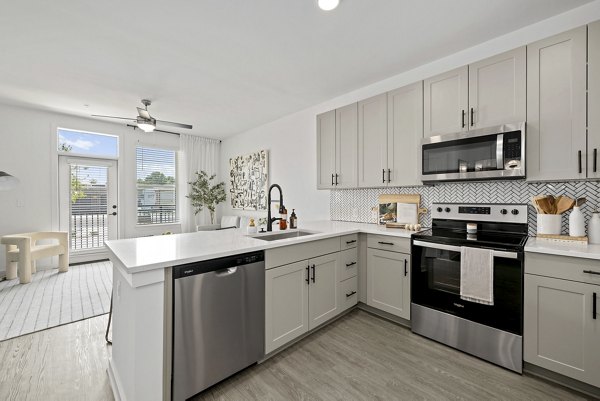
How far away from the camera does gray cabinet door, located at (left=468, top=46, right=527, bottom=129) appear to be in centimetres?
198

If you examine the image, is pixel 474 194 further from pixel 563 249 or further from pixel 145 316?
pixel 145 316

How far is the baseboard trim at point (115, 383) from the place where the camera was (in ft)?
4.99

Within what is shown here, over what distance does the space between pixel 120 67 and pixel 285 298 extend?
3.01m

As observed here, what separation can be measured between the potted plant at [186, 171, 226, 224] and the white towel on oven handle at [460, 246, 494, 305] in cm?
515

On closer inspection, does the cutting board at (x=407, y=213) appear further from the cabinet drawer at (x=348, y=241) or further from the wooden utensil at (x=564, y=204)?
the wooden utensil at (x=564, y=204)

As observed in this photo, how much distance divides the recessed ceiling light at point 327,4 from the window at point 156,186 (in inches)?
200

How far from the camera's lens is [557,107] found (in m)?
1.84

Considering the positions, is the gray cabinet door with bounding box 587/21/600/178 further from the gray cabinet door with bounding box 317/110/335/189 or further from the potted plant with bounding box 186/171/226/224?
the potted plant with bounding box 186/171/226/224

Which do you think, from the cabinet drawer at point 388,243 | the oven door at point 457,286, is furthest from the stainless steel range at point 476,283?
the cabinet drawer at point 388,243

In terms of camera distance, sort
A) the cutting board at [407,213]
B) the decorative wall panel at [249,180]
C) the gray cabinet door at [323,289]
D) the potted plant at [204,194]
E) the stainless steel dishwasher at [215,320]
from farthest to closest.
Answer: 1. the potted plant at [204,194]
2. the decorative wall panel at [249,180]
3. the cutting board at [407,213]
4. the gray cabinet door at [323,289]
5. the stainless steel dishwasher at [215,320]

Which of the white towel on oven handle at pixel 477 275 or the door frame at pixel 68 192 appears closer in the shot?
the white towel on oven handle at pixel 477 275

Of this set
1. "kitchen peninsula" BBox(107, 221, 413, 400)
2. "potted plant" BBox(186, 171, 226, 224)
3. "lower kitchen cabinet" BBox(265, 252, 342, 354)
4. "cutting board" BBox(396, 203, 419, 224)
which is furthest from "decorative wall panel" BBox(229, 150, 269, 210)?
"kitchen peninsula" BBox(107, 221, 413, 400)

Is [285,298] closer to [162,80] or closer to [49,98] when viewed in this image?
[162,80]

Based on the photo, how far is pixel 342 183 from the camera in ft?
10.6
